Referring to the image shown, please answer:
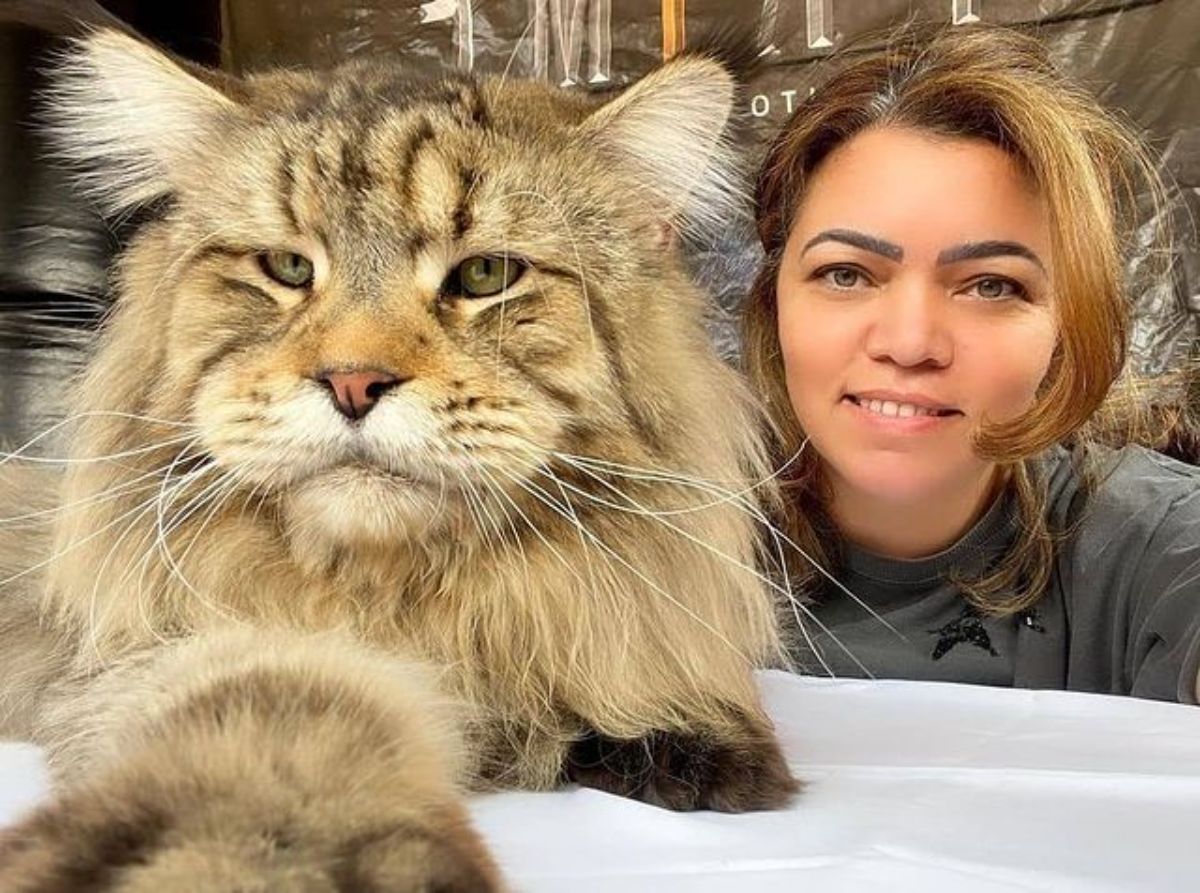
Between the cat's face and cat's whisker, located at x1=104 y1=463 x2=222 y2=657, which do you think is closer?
the cat's face

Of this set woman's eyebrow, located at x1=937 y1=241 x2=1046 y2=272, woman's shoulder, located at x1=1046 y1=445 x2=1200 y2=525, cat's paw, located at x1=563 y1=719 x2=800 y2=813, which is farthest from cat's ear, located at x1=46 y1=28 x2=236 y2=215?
woman's shoulder, located at x1=1046 y1=445 x2=1200 y2=525

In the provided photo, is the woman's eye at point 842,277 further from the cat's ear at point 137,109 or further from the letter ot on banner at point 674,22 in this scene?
the letter ot on banner at point 674,22

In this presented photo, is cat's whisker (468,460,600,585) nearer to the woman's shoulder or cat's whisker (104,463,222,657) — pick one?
cat's whisker (104,463,222,657)

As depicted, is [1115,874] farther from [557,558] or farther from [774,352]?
[774,352]

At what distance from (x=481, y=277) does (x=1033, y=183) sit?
2.58ft

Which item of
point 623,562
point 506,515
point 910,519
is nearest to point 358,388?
point 506,515

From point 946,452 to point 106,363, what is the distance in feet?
Result: 3.27

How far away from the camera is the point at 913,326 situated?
Answer: 142cm

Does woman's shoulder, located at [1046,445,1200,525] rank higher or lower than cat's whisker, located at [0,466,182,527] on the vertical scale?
lower

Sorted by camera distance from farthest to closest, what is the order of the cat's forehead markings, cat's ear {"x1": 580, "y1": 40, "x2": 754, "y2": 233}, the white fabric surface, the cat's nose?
cat's ear {"x1": 580, "y1": 40, "x2": 754, "y2": 233}, the cat's forehead markings, the cat's nose, the white fabric surface

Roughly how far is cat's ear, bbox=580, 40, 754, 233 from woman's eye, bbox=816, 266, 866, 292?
11.3 inches

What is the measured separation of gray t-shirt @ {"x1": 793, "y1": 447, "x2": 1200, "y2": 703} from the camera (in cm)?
160

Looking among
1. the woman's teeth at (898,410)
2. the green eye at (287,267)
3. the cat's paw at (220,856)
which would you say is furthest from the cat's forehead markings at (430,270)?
the woman's teeth at (898,410)

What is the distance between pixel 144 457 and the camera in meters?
1.12
